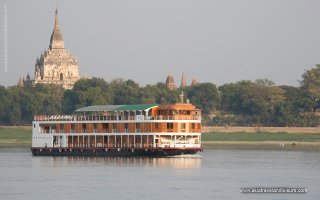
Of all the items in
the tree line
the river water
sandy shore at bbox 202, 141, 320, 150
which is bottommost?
the river water

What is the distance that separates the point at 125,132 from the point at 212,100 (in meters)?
71.9

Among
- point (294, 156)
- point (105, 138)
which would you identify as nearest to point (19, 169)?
point (105, 138)

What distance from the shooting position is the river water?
6384 cm

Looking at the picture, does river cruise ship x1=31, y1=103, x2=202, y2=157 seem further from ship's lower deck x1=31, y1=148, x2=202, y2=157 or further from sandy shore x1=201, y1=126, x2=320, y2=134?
sandy shore x1=201, y1=126, x2=320, y2=134

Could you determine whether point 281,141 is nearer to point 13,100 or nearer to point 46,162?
point 46,162

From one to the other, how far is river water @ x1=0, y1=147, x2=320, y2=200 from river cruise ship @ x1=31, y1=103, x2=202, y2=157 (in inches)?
75.6

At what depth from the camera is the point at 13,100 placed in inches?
6939

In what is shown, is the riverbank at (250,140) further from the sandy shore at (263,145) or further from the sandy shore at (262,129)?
the sandy shore at (262,129)

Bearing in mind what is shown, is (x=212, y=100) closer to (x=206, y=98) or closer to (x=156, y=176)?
(x=206, y=98)

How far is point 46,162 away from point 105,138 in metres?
9.23

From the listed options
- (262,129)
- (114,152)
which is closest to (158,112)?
(114,152)

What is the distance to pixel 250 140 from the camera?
131750 millimetres

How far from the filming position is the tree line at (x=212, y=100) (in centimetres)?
15725

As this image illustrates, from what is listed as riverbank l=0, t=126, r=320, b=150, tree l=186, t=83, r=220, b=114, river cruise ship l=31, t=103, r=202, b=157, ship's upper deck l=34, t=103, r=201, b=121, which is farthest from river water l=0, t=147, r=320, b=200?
tree l=186, t=83, r=220, b=114
